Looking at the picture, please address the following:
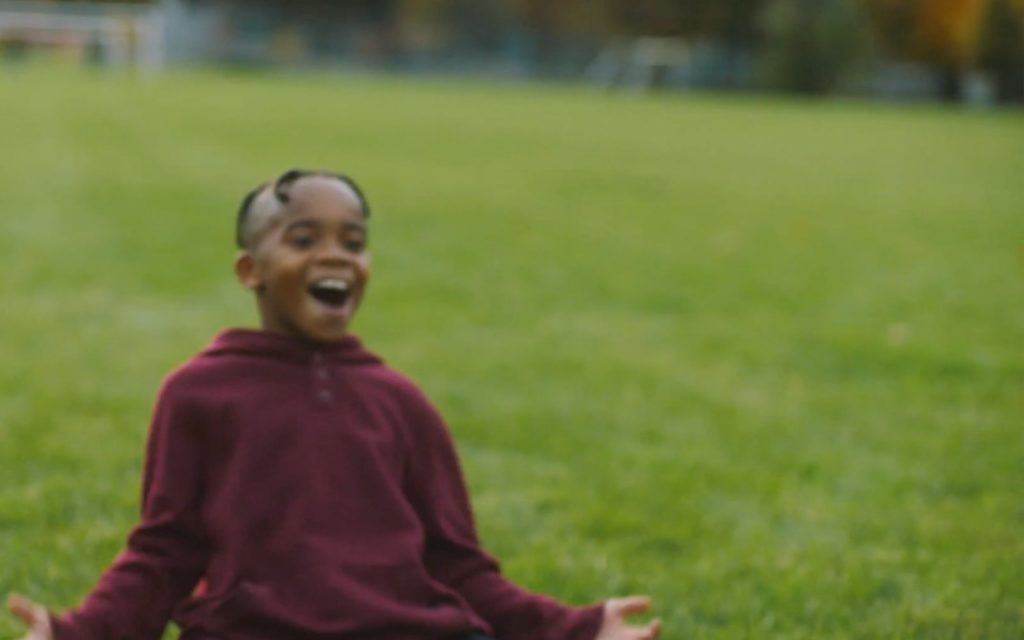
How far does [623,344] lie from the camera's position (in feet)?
20.7

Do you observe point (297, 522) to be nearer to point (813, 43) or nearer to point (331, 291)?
point (331, 291)

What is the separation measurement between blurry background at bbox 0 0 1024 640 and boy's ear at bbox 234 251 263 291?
984 millimetres

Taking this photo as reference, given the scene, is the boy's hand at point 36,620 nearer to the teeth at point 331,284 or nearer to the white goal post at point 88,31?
the teeth at point 331,284

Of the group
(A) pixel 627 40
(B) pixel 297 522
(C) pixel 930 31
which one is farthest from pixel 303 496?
(C) pixel 930 31

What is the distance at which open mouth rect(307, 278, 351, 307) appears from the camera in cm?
258

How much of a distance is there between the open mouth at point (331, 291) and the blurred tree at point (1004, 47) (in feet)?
155

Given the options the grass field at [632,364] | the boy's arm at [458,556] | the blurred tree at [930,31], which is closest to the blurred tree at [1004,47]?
the blurred tree at [930,31]

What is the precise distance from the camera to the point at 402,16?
59.1m

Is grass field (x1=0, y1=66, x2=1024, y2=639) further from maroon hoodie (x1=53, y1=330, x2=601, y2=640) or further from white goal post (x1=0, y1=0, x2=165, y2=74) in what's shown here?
white goal post (x1=0, y1=0, x2=165, y2=74)

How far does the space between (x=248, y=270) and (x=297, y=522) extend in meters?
0.50

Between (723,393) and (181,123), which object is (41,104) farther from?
(723,393)

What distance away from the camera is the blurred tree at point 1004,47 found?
154 feet

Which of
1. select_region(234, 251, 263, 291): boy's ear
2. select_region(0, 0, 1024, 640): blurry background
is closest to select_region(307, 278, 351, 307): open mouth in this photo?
select_region(234, 251, 263, 291): boy's ear

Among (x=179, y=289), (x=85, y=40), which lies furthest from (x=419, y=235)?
Answer: (x=85, y=40)
